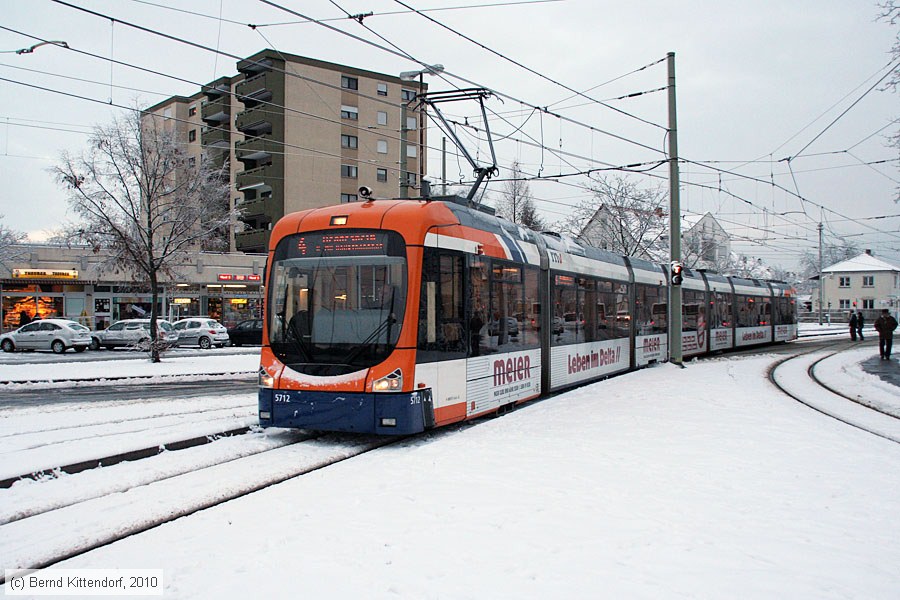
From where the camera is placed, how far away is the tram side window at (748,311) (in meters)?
28.2

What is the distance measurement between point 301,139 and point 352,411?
4109 centimetres

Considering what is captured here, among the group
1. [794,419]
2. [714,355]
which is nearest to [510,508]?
[794,419]

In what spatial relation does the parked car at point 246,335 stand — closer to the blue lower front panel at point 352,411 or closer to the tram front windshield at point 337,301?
the tram front windshield at point 337,301

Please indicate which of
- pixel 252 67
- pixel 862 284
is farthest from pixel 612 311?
pixel 862 284

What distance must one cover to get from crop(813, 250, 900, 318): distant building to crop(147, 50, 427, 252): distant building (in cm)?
5458

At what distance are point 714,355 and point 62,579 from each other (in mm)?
24824

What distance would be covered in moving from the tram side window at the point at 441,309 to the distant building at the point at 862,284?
80084mm

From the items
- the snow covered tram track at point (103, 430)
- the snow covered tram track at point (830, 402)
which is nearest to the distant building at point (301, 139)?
the snow covered tram track at point (830, 402)

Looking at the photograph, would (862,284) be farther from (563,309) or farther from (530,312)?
(530,312)

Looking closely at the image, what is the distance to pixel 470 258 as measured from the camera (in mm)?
9984

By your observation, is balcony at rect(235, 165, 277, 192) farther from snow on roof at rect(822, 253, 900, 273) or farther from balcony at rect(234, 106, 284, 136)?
snow on roof at rect(822, 253, 900, 273)

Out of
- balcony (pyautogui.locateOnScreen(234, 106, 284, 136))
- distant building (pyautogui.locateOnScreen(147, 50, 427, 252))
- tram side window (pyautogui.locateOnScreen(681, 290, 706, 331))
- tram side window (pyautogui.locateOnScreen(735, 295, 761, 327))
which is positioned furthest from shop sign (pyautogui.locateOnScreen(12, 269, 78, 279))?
tram side window (pyautogui.locateOnScreen(735, 295, 761, 327))

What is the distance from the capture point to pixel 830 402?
13273 millimetres

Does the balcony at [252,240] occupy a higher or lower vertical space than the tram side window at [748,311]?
higher
